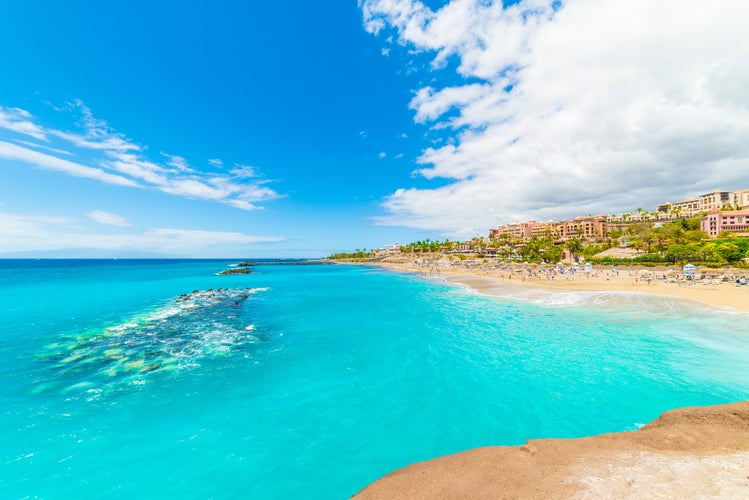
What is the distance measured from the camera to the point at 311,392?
39.1 feet

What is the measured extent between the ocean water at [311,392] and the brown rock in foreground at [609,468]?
1.55 m

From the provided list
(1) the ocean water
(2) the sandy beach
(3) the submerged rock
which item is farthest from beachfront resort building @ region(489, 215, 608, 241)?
(2) the sandy beach

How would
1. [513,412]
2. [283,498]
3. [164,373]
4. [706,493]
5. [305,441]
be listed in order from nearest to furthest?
[706,493], [283,498], [305,441], [513,412], [164,373]

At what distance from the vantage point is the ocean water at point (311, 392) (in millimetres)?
7777

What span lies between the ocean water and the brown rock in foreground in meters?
1.55

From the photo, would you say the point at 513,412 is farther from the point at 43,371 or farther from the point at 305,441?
the point at 43,371

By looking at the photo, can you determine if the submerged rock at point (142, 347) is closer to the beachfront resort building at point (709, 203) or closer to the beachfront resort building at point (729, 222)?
the beachfront resort building at point (729, 222)

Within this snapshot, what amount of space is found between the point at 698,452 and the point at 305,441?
32.3ft

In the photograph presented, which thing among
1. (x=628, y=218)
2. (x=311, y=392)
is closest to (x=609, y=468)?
(x=311, y=392)

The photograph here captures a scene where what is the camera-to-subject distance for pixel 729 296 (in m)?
29.0

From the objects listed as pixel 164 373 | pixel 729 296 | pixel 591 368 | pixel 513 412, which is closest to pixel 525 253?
pixel 729 296

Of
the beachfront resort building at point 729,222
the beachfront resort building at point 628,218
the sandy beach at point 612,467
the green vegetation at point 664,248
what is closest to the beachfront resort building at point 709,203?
the beachfront resort building at point 628,218

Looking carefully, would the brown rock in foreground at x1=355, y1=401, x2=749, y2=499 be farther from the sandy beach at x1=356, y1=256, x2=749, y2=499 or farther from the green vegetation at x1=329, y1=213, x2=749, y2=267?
the green vegetation at x1=329, y1=213, x2=749, y2=267

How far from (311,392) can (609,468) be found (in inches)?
388
